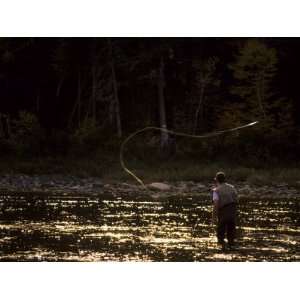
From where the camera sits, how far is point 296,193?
818 inches

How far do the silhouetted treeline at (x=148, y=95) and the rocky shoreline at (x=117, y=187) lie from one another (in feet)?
2.72

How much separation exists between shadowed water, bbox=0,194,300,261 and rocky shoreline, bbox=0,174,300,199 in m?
1.08

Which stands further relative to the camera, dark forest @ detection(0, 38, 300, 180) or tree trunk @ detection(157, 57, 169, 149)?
tree trunk @ detection(157, 57, 169, 149)

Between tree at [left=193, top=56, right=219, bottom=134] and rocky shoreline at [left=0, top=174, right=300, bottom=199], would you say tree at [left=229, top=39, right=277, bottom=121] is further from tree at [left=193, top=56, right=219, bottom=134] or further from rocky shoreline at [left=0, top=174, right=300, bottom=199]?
rocky shoreline at [left=0, top=174, right=300, bottom=199]

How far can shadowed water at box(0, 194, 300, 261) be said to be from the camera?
12773 millimetres

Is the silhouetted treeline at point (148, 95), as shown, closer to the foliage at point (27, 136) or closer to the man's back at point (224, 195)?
the foliage at point (27, 136)

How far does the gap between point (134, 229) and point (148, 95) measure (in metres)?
10.6

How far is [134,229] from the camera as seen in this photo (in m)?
15.0

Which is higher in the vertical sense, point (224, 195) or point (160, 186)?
point (160, 186)

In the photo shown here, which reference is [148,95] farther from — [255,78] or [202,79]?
[255,78]

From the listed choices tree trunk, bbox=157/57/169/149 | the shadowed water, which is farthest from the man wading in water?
tree trunk, bbox=157/57/169/149

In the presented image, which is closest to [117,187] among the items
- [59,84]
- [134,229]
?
[59,84]

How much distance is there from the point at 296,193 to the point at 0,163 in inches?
295
